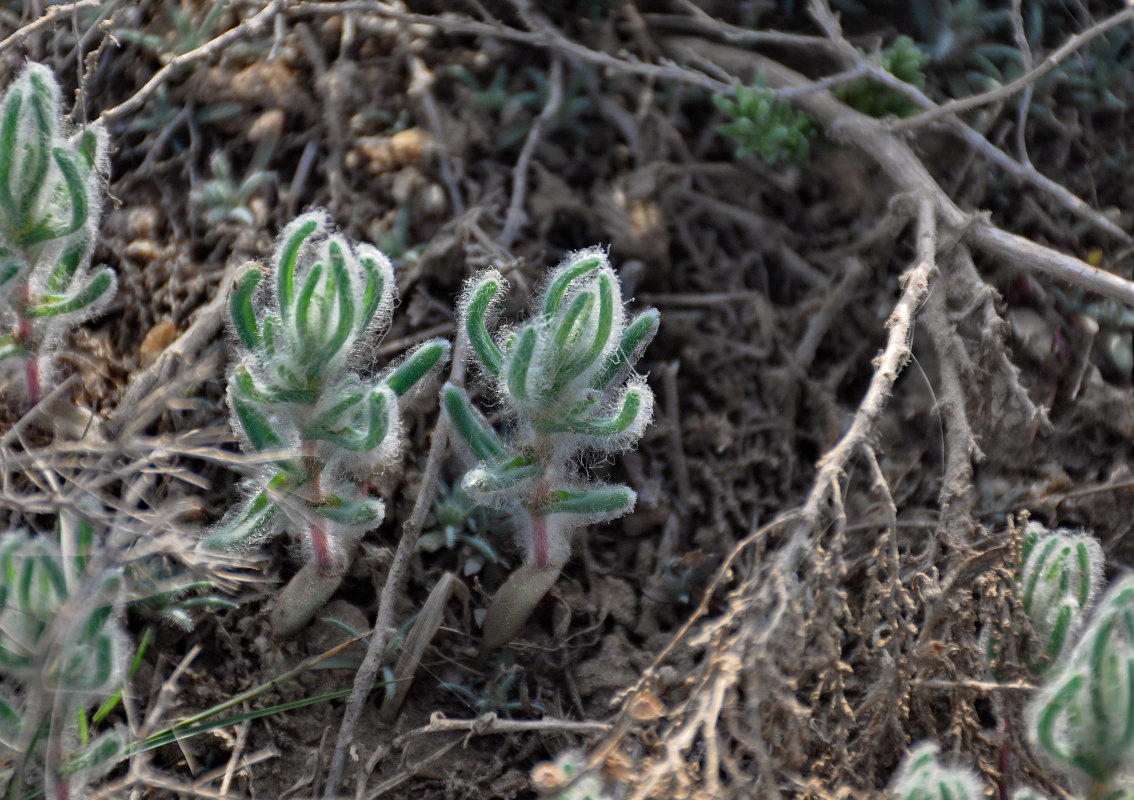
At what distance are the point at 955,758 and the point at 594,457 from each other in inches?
45.4

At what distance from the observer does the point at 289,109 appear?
10.6 ft

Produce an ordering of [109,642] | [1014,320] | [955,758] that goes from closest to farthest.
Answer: [109,642] < [955,758] < [1014,320]

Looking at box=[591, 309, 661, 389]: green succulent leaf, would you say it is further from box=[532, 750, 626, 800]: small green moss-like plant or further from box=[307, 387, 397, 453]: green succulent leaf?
box=[532, 750, 626, 800]: small green moss-like plant

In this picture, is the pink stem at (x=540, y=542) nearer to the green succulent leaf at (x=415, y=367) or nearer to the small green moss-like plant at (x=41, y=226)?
the green succulent leaf at (x=415, y=367)

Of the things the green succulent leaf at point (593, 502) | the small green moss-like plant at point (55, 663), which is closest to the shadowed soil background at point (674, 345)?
the small green moss-like plant at point (55, 663)

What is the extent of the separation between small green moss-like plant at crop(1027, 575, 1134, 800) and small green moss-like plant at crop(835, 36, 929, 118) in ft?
5.88

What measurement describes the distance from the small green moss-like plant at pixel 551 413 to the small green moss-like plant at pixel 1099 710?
3.06ft

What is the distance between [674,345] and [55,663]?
179 centimetres

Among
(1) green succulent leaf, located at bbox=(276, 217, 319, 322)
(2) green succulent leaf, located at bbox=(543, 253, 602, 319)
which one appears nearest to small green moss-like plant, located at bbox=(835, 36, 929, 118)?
(2) green succulent leaf, located at bbox=(543, 253, 602, 319)

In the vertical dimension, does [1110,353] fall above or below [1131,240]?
below

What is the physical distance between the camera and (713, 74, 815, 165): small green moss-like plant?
2986 mm

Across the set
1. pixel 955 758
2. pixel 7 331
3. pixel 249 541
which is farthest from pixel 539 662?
pixel 7 331

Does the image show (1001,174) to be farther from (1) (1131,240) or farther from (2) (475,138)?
(2) (475,138)

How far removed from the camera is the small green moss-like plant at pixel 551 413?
7.03 feet
